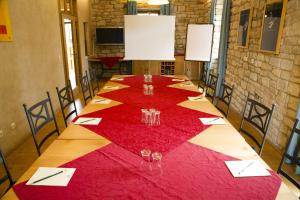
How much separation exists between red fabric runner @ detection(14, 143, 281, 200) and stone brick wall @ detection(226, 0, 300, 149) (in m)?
1.79

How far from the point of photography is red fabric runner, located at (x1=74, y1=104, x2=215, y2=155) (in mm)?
1543

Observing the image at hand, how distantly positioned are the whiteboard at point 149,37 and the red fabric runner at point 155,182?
4.13 metres

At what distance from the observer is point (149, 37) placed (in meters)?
5.18

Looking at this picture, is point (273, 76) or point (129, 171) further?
point (273, 76)

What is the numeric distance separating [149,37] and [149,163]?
14.0 ft

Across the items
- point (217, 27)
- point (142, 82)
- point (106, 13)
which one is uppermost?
point (106, 13)

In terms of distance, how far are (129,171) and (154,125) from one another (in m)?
0.66

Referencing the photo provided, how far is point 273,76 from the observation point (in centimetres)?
309

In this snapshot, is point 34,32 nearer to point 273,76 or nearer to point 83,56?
point 83,56

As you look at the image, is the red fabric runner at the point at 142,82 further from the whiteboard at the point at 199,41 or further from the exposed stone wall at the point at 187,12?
the exposed stone wall at the point at 187,12

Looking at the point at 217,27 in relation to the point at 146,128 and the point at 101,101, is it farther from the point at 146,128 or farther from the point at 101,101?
the point at 146,128

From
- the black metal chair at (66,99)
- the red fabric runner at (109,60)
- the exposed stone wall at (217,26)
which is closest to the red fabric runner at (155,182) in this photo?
the black metal chair at (66,99)

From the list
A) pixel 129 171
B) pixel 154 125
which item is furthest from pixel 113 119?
pixel 129 171

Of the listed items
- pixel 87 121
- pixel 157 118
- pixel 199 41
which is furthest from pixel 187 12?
pixel 87 121
